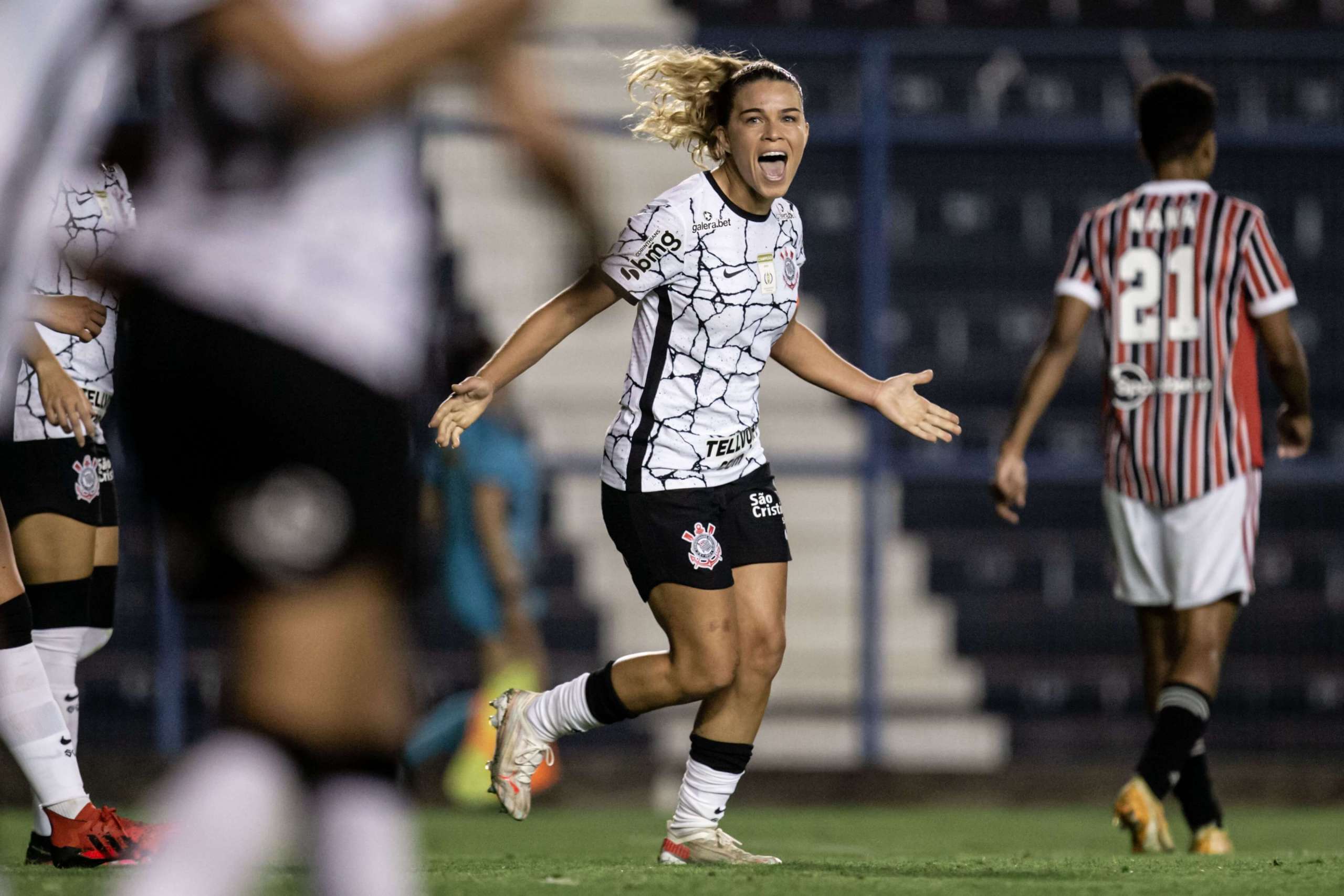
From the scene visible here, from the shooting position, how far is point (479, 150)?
2682 millimetres

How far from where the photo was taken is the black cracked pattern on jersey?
4375 millimetres

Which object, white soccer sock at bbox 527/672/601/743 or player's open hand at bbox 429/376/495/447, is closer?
player's open hand at bbox 429/376/495/447

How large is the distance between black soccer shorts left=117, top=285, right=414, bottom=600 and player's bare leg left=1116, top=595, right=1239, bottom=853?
335 cm

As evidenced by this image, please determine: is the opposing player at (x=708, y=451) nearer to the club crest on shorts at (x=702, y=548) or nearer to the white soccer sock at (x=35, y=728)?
the club crest on shorts at (x=702, y=548)

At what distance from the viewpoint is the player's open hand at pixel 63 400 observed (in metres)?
4.32

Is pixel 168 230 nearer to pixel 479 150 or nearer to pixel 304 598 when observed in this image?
pixel 304 598

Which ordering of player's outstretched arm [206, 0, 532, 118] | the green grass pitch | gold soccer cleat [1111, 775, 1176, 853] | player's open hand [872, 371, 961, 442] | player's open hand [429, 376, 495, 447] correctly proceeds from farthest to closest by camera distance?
gold soccer cleat [1111, 775, 1176, 853], player's open hand [872, 371, 961, 442], the green grass pitch, player's open hand [429, 376, 495, 447], player's outstretched arm [206, 0, 532, 118]

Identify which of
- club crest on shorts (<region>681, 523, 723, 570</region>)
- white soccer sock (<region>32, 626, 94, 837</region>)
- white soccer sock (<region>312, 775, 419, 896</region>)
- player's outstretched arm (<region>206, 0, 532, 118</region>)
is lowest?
white soccer sock (<region>32, 626, 94, 837</region>)

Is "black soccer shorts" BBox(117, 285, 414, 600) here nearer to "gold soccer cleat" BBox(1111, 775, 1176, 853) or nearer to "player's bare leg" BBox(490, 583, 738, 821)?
"player's bare leg" BBox(490, 583, 738, 821)

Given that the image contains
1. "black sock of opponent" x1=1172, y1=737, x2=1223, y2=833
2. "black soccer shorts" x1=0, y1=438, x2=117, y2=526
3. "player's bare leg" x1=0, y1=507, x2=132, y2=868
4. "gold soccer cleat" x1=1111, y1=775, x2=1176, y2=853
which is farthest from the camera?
"black sock of opponent" x1=1172, y1=737, x2=1223, y2=833

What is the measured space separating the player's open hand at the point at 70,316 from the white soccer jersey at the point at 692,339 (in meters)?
1.10

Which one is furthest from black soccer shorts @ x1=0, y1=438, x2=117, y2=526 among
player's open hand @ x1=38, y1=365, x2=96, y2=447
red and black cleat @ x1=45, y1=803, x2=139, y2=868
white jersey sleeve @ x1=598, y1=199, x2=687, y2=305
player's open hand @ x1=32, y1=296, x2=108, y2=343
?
white jersey sleeve @ x1=598, y1=199, x2=687, y2=305

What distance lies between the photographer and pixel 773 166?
443 centimetres

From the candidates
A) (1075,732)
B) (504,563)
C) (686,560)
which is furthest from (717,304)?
(1075,732)
